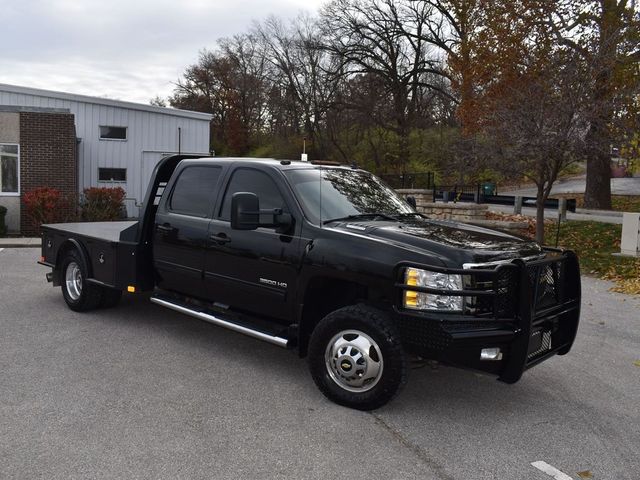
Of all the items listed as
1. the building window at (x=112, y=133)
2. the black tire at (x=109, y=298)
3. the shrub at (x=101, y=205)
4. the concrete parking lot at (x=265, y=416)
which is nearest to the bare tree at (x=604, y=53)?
the concrete parking lot at (x=265, y=416)

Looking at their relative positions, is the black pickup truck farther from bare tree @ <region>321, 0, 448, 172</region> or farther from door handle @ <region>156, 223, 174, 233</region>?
bare tree @ <region>321, 0, 448, 172</region>

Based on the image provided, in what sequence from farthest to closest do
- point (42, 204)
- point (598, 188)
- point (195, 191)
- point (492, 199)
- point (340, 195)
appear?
point (492, 199) → point (598, 188) → point (42, 204) → point (195, 191) → point (340, 195)

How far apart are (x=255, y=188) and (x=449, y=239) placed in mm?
1913

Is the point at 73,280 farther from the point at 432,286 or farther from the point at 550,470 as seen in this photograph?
the point at 550,470

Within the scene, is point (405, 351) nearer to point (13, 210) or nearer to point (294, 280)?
point (294, 280)

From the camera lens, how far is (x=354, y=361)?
432 centimetres

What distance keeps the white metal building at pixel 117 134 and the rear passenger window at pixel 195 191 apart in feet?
57.1

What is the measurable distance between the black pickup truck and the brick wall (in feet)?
41.4

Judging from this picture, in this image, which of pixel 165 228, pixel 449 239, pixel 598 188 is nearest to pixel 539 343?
pixel 449 239

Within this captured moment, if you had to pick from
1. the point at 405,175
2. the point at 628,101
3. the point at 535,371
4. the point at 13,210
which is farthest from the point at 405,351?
the point at 405,175

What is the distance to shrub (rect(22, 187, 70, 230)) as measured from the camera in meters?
16.7

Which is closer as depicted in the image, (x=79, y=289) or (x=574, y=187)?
(x=79, y=289)

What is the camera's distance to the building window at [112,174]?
2297 centimetres

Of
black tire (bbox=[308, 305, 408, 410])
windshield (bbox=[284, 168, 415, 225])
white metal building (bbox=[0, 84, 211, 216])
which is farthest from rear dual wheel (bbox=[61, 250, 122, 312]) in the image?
white metal building (bbox=[0, 84, 211, 216])
